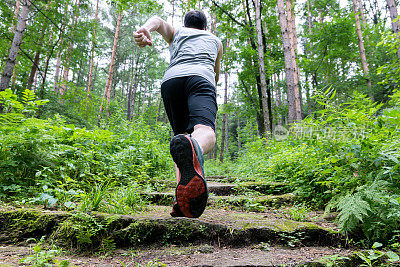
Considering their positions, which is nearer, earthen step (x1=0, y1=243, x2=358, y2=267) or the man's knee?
earthen step (x1=0, y1=243, x2=358, y2=267)

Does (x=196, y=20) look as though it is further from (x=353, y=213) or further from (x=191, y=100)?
(x=353, y=213)

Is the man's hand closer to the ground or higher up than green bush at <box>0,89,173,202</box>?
higher up

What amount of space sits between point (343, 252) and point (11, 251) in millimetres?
2215

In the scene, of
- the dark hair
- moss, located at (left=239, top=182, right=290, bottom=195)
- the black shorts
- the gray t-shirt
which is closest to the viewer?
the black shorts

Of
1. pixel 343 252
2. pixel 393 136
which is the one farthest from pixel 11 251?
pixel 393 136

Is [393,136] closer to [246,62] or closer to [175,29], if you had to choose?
[175,29]

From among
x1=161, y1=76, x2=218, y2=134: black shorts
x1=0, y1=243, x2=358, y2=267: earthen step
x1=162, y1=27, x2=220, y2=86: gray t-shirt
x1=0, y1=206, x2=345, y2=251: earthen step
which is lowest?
x1=0, y1=243, x2=358, y2=267: earthen step

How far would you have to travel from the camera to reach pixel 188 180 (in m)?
1.25

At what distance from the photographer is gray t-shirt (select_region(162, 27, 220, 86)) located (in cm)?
184

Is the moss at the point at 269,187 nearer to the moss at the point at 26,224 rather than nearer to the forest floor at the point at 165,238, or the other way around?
the forest floor at the point at 165,238

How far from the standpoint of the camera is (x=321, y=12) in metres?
20.4

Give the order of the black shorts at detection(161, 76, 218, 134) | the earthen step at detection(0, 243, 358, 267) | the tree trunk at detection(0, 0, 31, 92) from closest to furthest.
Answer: the earthen step at detection(0, 243, 358, 267)
the black shorts at detection(161, 76, 218, 134)
the tree trunk at detection(0, 0, 31, 92)

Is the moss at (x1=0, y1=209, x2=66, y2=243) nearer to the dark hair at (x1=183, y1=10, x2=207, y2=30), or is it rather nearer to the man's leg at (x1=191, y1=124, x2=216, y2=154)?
the man's leg at (x1=191, y1=124, x2=216, y2=154)

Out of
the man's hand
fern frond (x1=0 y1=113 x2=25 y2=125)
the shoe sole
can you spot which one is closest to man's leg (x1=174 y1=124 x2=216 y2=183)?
the shoe sole
